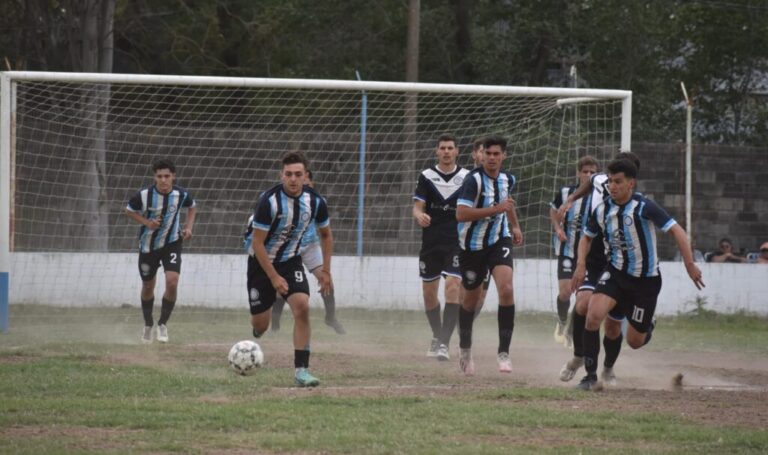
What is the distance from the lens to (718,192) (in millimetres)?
20328

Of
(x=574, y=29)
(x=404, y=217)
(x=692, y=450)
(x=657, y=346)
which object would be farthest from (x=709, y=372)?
(x=574, y=29)

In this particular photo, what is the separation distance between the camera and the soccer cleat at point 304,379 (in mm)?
9406

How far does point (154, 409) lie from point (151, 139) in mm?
10495

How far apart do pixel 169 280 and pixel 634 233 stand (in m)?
5.87

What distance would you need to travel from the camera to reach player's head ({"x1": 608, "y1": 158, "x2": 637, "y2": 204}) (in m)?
→ 9.20

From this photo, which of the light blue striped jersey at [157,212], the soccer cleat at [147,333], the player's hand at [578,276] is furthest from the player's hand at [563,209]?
the soccer cleat at [147,333]

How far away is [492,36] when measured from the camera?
2831 cm

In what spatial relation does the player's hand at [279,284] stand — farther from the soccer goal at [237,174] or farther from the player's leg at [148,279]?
the soccer goal at [237,174]

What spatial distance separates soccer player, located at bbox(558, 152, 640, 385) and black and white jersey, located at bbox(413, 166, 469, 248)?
1384 mm

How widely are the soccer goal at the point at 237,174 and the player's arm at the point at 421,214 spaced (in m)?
4.33

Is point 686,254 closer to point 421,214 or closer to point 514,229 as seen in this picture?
point 514,229

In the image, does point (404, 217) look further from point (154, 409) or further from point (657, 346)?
point (154, 409)

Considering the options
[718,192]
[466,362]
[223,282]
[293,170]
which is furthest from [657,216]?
[718,192]

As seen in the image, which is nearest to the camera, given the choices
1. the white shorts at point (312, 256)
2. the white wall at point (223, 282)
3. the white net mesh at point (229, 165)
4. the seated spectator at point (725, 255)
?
the white shorts at point (312, 256)
